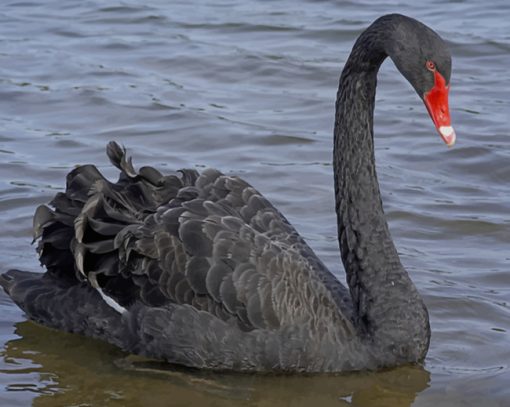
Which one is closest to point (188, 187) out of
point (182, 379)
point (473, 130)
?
point (182, 379)

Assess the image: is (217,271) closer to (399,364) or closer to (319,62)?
A: (399,364)

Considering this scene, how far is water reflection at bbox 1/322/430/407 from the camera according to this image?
5367 mm

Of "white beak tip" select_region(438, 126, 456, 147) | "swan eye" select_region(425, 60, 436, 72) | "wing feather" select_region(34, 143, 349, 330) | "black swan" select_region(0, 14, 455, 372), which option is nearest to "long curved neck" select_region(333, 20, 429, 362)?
"black swan" select_region(0, 14, 455, 372)

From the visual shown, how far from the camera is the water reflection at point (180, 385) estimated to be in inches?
211

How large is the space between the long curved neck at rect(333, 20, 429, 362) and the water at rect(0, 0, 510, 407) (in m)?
0.23

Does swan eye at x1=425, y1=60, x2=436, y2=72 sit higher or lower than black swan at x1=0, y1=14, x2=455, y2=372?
higher

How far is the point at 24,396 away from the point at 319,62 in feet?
17.4

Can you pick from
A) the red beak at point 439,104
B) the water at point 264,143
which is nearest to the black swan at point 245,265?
the red beak at point 439,104

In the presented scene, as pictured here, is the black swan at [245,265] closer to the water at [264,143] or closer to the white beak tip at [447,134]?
the white beak tip at [447,134]

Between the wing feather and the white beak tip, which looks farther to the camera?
the wing feather

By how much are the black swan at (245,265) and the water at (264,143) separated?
15 cm

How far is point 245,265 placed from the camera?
5484 mm

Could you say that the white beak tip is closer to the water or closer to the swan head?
the swan head

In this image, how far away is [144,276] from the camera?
18.6 ft
